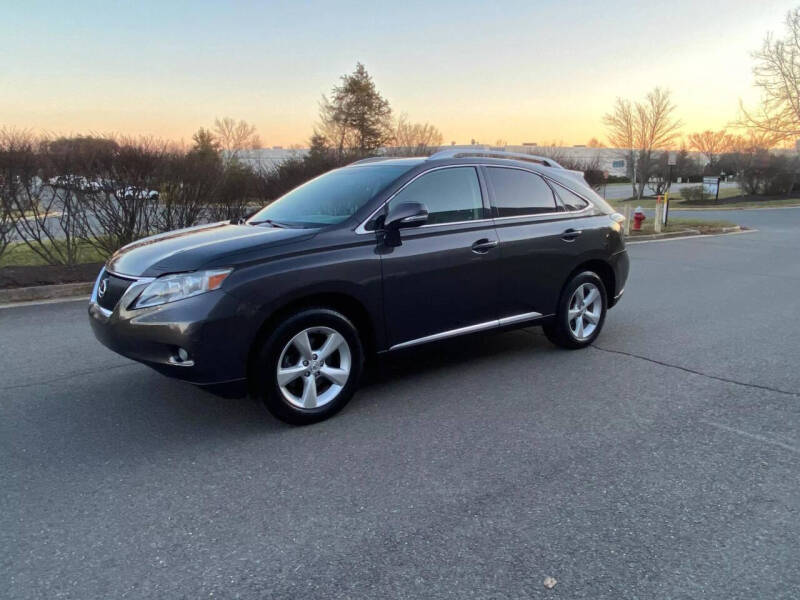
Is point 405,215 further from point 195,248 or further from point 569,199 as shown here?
point 569,199

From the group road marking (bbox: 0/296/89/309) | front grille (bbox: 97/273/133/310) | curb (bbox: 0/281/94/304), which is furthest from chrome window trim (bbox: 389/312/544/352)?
curb (bbox: 0/281/94/304)

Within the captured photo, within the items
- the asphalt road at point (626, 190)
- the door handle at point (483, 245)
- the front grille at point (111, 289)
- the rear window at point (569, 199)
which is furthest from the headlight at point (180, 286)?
the asphalt road at point (626, 190)

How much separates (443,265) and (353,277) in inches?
31.7

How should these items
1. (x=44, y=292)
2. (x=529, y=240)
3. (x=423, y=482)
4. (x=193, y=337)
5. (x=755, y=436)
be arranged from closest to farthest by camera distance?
(x=423, y=482)
(x=193, y=337)
(x=755, y=436)
(x=529, y=240)
(x=44, y=292)

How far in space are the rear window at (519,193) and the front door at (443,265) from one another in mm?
188

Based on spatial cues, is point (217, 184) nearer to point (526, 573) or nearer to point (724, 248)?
point (526, 573)

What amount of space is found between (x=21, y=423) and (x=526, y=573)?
11.3ft

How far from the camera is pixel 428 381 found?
4820mm

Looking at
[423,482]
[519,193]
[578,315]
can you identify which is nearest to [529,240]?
[519,193]

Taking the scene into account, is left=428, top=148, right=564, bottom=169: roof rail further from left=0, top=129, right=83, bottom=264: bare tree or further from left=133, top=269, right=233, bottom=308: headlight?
left=0, top=129, right=83, bottom=264: bare tree

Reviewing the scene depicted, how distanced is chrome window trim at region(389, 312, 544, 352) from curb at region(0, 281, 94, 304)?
6046mm

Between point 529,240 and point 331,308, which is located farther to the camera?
point 529,240

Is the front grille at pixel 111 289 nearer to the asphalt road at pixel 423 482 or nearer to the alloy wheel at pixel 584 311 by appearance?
the asphalt road at pixel 423 482

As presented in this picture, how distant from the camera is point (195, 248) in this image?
3830 millimetres
